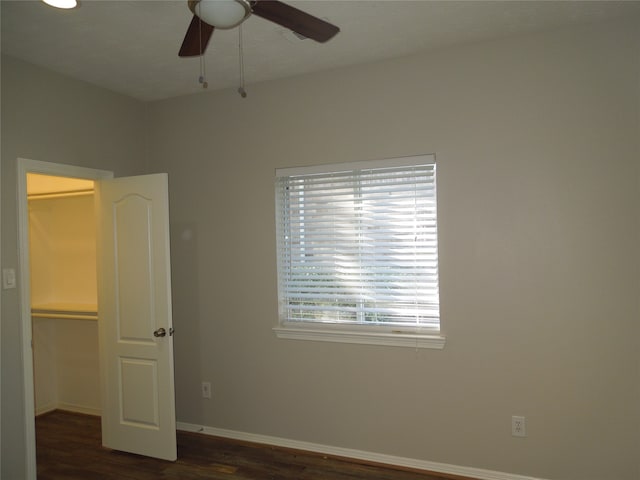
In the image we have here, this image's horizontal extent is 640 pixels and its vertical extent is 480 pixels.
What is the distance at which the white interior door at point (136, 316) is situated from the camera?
326 cm

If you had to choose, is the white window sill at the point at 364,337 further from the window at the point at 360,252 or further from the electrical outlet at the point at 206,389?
the electrical outlet at the point at 206,389

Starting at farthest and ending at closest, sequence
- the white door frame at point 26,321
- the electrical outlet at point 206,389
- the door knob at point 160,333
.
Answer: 1. the electrical outlet at point 206,389
2. the door knob at point 160,333
3. the white door frame at point 26,321

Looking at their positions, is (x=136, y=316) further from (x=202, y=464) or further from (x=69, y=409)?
(x=69, y=409)

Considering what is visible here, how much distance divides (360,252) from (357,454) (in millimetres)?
1443

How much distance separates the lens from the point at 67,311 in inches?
163

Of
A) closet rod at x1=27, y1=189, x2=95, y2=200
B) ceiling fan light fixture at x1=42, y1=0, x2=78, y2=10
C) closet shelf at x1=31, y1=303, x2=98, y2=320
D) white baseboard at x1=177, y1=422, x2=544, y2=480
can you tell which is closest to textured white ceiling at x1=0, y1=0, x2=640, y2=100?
ceiling fan light fixture at x1=42, y1=0, x2=78, y2=10

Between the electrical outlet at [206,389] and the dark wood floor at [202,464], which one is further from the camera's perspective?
the electrical outlet at [206,389]

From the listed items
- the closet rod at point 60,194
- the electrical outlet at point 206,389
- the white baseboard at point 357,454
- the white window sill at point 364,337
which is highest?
the closet rod at point 60,194

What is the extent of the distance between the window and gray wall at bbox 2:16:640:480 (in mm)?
102

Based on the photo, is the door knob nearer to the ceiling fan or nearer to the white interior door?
the white interior door

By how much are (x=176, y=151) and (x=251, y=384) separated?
206cm

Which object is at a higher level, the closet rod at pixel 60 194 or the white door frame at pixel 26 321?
the closet rod at pixel 60 194

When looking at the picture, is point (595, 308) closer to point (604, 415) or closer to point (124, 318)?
point (604, 415)

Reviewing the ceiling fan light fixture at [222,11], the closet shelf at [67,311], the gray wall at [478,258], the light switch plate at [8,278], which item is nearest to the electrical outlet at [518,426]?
the gray wall at [478,258]
